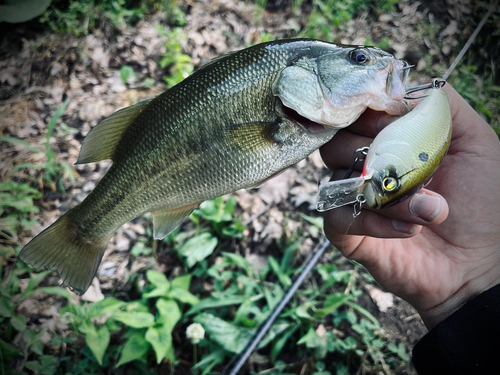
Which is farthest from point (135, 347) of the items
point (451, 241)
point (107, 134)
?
point (451, 241)

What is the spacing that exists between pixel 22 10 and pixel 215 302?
13.9 ft

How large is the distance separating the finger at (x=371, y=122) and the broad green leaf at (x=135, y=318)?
1.83 m

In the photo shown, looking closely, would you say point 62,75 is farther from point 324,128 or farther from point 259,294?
point 324,128

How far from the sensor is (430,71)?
441 cm

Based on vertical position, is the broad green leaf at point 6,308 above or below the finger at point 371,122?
below

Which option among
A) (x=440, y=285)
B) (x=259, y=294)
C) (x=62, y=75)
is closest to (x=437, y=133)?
(x=440, y=285)

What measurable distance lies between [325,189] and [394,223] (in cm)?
51

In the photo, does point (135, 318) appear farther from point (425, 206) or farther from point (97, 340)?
point (425, 206)

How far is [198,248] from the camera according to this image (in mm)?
2857

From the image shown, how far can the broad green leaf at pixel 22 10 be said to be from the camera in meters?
4.05

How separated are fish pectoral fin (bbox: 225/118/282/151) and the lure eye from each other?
1.77 ft

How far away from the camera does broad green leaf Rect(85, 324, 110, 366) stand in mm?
2127

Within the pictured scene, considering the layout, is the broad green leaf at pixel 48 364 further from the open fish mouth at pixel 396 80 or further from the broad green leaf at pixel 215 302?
the open fish mouth at pixel 396 80

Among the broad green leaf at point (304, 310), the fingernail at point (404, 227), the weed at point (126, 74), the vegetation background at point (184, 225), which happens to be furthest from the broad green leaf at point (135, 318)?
the weed at point (126, 74)
